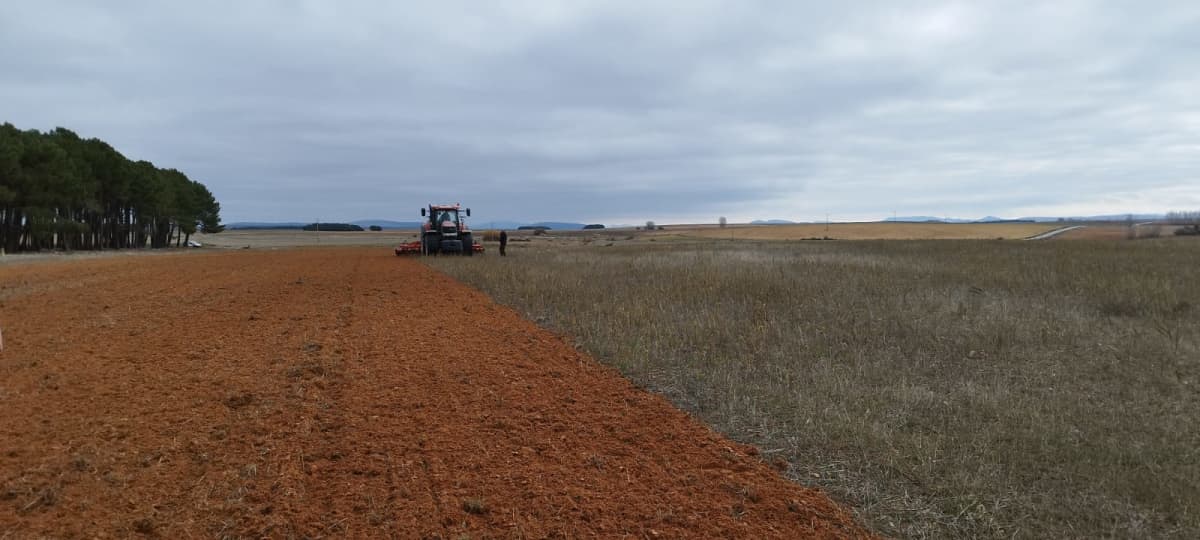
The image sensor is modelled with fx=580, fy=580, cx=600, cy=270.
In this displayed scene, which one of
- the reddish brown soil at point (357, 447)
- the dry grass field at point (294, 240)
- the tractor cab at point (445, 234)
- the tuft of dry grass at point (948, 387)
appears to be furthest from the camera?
the dry grass field at point (294, 240)

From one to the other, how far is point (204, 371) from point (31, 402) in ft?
4.50

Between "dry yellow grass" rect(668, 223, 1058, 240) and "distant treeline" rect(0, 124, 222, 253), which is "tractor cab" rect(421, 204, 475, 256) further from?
"dry yellow grass" rect(668, 223, 1058, 240)

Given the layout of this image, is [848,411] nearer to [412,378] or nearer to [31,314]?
[412,378]

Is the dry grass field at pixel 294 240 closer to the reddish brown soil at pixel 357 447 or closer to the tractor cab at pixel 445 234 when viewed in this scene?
the tractor cab at pixel 445 234

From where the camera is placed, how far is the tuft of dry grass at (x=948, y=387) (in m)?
3.54

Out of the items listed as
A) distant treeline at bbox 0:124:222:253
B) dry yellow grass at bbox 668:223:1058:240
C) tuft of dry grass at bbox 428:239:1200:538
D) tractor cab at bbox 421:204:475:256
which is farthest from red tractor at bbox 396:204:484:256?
dry yellow grass at bbox 668:223:1058:240

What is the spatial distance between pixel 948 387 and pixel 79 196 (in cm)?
5450

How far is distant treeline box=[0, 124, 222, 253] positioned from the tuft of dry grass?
42.1m

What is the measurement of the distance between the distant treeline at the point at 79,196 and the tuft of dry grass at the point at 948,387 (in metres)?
42.1

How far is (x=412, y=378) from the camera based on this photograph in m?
6.22

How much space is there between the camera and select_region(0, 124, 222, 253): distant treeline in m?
36.9

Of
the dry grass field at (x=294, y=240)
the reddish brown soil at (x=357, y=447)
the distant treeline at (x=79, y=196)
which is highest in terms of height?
the distant treeline at (x=79, y=196)

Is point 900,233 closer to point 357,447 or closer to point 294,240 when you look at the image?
point 294,240

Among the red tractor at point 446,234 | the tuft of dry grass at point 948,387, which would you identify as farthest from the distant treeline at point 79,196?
the tuft of dry grass at point 948,387
